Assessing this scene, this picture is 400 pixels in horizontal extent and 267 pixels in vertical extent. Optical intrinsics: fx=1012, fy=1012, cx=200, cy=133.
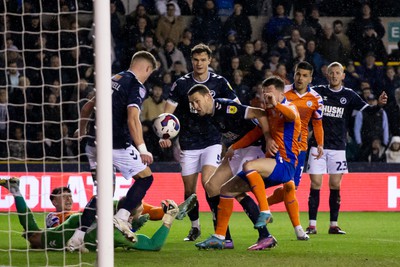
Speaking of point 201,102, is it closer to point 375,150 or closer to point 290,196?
point 290,196

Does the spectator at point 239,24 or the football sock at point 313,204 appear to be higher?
the spectator at point 239,24

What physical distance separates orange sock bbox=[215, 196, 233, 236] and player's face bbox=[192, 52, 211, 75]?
1690 mm

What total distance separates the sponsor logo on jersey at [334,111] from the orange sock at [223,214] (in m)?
3.02

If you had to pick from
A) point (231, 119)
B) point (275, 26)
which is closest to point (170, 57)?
point (275, 26)

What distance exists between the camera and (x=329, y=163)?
11734mm

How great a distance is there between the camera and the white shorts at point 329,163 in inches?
455

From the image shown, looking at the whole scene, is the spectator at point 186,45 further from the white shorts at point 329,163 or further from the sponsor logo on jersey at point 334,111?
the white shorts at point 329,163

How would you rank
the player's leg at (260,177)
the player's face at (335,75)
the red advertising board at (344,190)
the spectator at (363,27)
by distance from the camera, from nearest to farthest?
the player's leg at (260,177), the player's face at (335,75), the red advertising board at (344,190), the spectator at (363,27)

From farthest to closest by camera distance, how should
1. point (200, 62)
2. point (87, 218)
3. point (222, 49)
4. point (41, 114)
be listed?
point (222, 49), point (41, 114), point (200, 62), point (87, 218)

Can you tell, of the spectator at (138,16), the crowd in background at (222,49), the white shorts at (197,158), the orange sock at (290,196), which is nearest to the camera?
the orange sock at (290,196)

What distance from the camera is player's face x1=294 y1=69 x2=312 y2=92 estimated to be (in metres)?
10.7

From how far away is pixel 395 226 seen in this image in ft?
40.5

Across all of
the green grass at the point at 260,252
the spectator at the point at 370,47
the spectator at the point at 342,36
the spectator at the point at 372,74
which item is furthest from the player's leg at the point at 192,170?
the spectator at the point at 370,47

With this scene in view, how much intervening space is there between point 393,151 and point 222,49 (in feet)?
10.5
